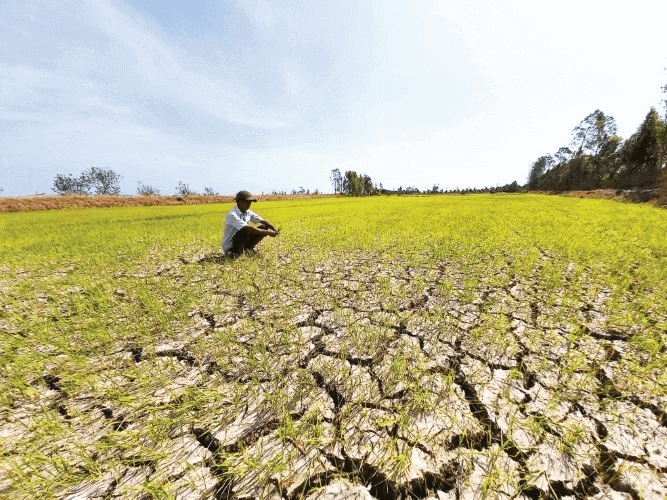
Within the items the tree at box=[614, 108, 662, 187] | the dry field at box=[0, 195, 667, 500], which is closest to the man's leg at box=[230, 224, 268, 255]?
the dry field at box=[0, 195, 667, 500]

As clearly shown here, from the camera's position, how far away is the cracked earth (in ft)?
4.16

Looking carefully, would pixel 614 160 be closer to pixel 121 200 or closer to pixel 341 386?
pixel 341 386

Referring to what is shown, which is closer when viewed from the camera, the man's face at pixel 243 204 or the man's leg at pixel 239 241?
the man's face at pixel 243 204

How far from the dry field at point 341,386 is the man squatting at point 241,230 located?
1166 millimetres

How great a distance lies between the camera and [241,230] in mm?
4820

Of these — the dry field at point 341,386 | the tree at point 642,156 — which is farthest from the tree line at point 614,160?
the dry field at point 341,386

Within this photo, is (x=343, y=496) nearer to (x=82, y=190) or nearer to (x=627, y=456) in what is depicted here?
(x=627, y=456)

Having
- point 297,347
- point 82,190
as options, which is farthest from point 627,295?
point 82,190

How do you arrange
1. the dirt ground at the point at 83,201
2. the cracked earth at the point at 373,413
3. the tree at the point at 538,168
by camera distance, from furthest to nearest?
the tree at the point at 538,168 < the dirt ground at the point at 83,201 < the cracked earth at the point at 373,413

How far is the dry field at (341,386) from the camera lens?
50.7 inches

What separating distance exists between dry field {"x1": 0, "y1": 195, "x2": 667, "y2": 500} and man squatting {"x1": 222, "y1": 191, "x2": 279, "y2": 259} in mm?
1166

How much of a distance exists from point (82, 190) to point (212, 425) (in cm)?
8719

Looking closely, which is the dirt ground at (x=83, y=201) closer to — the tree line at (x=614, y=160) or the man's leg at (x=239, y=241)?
the man's leg at (x=239, y=241)

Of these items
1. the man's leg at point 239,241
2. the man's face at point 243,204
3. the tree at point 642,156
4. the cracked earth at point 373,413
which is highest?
the tree at point 642,156
